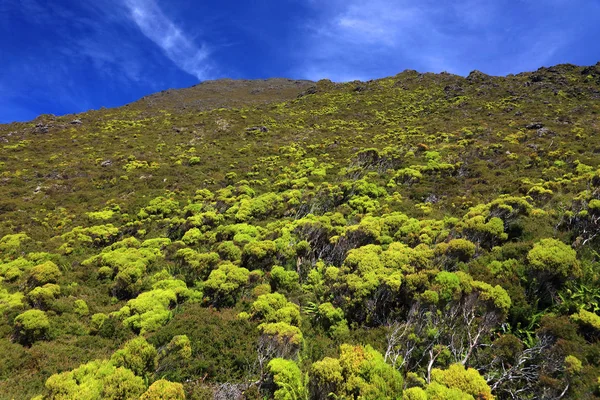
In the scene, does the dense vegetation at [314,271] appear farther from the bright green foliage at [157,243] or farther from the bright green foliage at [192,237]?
the bright green foliage at [192,237]

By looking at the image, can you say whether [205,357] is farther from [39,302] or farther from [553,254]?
[553,254]

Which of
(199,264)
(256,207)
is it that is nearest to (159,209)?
(256,207)

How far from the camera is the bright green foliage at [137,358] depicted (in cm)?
927

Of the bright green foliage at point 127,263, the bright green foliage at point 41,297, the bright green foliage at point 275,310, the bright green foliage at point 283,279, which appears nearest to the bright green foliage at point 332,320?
the bright green foliage at point 275,310

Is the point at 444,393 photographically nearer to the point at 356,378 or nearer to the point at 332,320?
the point at 356,378

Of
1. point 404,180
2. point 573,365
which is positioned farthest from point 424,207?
point 573,365

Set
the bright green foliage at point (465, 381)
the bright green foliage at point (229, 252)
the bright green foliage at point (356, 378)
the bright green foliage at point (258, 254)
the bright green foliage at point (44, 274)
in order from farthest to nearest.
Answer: the bright green foliage at point (229, 252) → the bright green foliage at point (258, 254) → the bright green foliage at point (44, 274) → the bright green foliage at point (356, 378) → the bright green foliage at point (465, 381)

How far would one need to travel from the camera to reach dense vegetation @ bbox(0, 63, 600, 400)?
8.62m

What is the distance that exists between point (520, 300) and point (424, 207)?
10061 millimetres

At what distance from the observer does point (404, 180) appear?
25.5 meters

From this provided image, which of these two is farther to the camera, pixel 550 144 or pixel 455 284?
pixel 550 144

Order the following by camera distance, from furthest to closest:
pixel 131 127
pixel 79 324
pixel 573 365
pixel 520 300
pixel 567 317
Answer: pixel 131 127 < pixel 79 324 < pixel 520 300 < pixel 567 317 < pixel 573 365

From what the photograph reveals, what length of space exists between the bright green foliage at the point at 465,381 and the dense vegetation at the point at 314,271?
47mm

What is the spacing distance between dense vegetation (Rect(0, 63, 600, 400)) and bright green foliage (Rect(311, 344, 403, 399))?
5 centimetres
